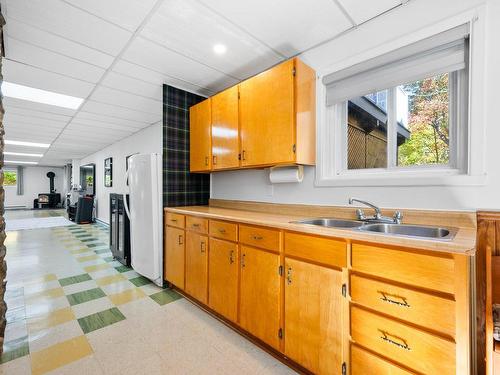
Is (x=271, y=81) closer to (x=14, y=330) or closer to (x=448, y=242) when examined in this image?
(x=448, y=242)

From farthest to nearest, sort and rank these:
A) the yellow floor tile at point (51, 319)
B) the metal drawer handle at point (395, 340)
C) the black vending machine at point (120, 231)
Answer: the black vending machine at point (120, 231) < the yellow floor tile at point (51, 319) < the metal drawer handle at point (395, 340)

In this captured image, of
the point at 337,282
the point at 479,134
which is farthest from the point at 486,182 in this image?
the point at 337,282

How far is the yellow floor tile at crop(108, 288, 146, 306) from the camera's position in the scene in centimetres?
245

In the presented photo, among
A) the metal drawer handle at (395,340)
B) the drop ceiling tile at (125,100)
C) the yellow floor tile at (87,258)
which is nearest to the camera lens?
the metal drawer handle at (395,340)

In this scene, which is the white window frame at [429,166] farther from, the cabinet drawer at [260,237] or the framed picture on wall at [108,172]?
the framed picture on wall at [108,172]

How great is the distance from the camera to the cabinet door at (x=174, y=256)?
8.28 ft

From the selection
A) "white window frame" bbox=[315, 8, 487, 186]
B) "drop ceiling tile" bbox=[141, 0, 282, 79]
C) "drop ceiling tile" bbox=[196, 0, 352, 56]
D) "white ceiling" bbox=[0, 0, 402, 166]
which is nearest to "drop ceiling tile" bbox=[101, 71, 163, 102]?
"white ceiling" bbox=[0, 0, 402, 166]

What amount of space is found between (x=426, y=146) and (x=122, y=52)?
2746 mm

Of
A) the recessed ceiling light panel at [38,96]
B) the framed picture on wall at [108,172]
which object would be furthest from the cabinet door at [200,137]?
the framed picture on wall at [108,172]

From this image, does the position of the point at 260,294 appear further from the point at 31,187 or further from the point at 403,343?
the point at 31,187

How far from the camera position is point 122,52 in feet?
7.41

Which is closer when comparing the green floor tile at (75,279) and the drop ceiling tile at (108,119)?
the green floor tile at (75,279)

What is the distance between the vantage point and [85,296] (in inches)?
101

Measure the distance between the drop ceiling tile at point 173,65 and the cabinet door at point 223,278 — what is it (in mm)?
1814
